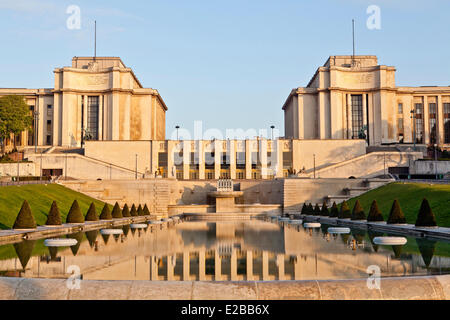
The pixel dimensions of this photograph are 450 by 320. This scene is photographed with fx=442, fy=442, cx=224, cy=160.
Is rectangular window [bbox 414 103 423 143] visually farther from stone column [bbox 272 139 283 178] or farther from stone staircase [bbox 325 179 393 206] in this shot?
stone staircase [bbox 325 179 393 206]

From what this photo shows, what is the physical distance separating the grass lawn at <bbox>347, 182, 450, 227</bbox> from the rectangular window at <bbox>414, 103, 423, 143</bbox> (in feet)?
178

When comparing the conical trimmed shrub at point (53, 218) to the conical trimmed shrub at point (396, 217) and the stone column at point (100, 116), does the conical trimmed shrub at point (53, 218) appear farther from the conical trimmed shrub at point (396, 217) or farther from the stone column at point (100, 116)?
the stone column at point (100, 116)

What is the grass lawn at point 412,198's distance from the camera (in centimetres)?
2964

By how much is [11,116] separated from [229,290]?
83.6m

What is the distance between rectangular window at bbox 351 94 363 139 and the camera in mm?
93750

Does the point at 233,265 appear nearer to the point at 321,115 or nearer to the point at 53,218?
the point at 53,218

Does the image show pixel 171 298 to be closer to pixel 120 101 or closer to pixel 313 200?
pixel 313 200

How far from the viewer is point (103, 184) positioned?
56562 millimetres

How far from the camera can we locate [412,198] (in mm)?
38469

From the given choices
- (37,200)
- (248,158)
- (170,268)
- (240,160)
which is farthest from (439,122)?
(170,268)

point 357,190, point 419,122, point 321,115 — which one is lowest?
point 357,190

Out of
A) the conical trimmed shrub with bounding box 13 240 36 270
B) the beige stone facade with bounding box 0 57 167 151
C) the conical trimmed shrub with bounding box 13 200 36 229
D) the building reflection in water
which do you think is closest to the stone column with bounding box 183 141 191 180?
the beige stone facade with bounding box 0 57 167 151

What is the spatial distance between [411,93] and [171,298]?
102 metres
